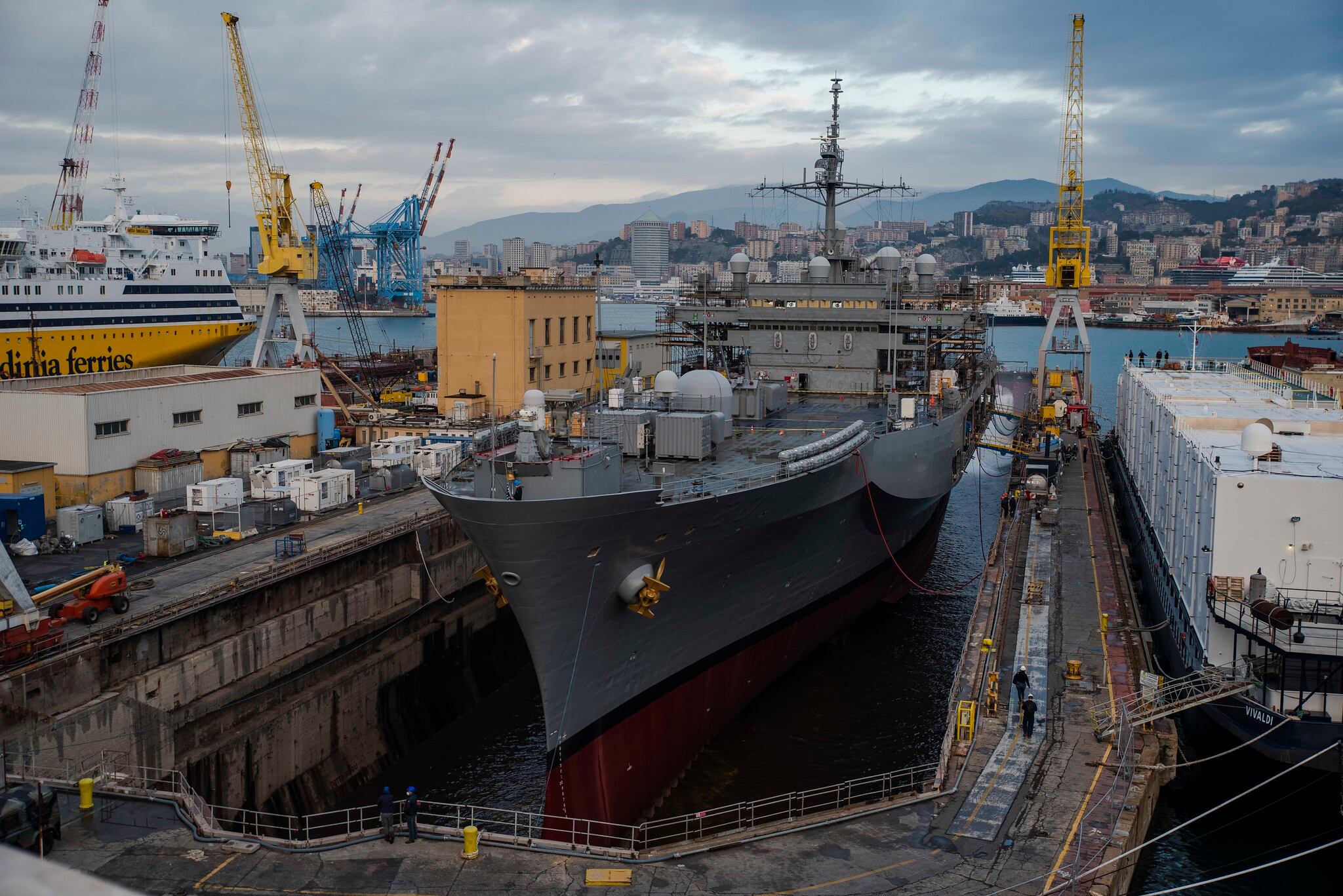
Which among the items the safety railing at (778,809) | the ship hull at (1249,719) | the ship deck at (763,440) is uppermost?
the ship deck at (763,440)

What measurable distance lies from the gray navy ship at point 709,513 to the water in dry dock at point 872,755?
2.52ft

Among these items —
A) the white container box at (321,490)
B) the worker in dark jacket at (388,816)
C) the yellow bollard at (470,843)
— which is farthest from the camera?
the white container box at (321,490)

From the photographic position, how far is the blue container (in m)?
21.2

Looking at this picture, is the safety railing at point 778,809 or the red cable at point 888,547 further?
the red cable at point 888,547

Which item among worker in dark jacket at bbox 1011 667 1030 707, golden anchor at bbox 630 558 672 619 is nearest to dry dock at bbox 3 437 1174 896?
worker in dark jacket at bbox 1011 667 1030 707

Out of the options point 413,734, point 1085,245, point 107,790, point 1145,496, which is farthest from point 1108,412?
point 107,790

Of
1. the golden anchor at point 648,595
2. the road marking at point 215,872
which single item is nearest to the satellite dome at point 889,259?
the golden anchor at point 648,595

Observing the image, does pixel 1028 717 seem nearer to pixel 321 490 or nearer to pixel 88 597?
pixel 88 597

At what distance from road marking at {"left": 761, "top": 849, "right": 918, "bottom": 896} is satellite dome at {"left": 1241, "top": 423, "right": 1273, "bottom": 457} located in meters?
9.63

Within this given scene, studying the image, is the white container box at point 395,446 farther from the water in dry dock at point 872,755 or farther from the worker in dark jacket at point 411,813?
the worker in dark jacket at point 411,813

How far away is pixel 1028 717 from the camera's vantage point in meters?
14.3

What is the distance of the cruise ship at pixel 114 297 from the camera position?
43.2m

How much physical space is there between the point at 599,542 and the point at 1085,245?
54.1 meters

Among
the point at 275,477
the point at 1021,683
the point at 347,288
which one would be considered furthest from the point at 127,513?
the point at 347,288
